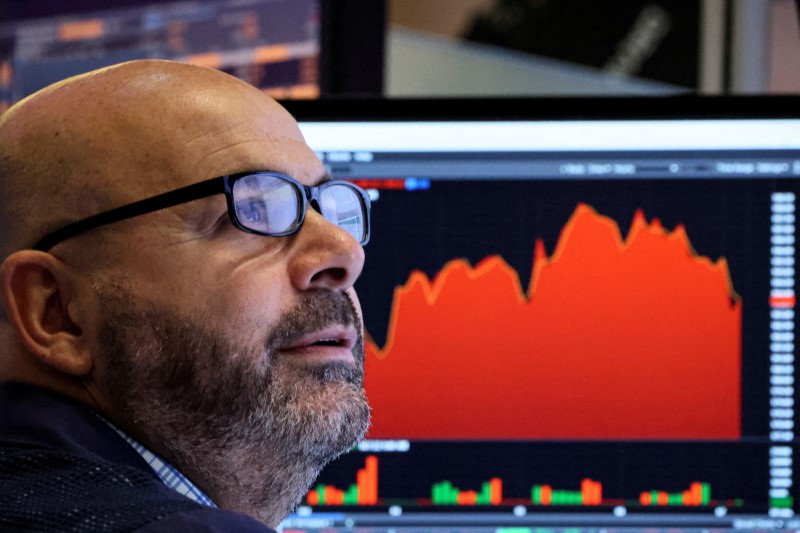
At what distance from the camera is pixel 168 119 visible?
799 mm

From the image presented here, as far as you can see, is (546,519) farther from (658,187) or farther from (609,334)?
(658,187)

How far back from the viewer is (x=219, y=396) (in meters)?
0.76

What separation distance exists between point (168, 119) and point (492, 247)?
0.36 metres

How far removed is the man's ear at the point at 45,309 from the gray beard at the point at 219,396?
1.1 inches

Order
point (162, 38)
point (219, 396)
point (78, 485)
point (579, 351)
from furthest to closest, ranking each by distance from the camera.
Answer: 1. point (162, 38)
2. point (579, 351)
3. point (219, 396)
4. point (78, 485)

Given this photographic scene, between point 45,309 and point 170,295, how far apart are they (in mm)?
102

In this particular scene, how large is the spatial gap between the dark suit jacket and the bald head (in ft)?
0.48

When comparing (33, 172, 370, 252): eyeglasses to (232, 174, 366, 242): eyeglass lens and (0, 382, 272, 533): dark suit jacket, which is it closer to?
→ (232, 174, 366, 242): eyeglass lens

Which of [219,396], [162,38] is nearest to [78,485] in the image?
[219,396]

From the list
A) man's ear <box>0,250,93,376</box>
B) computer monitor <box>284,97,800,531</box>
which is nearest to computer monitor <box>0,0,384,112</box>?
computer monitor <box>284,97,800,531</box>

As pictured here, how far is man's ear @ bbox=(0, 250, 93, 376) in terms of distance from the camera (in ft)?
2.56

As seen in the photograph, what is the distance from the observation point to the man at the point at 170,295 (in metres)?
0.77

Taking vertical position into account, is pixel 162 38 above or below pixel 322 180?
above

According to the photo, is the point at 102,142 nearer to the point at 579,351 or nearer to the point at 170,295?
the point at 170,295
